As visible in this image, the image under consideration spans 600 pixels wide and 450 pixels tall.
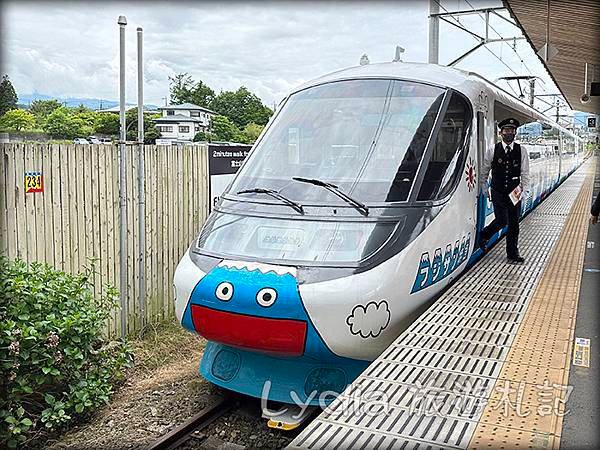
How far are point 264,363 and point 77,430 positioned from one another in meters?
1.56

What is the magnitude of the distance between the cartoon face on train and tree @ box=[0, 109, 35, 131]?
2.10 metres

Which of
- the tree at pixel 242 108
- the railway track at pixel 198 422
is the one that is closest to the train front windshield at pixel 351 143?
the railway track at pixel 198 422

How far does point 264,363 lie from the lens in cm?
466

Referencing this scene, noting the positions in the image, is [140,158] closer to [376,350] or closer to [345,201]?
[345,201]

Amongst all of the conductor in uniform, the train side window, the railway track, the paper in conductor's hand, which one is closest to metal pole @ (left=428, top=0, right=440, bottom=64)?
the conductor in uniform

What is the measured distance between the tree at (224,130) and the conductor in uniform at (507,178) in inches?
883

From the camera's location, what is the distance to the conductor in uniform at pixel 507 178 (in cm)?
639

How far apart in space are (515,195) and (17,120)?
4.88 m

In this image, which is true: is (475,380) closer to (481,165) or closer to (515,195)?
(481,165)

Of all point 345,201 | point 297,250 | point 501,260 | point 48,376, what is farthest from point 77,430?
point 501,260

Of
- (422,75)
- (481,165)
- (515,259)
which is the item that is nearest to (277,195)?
(422,75)

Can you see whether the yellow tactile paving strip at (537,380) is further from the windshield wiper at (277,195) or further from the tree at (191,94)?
the tree at (191,94)

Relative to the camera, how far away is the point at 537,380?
3.50 metres

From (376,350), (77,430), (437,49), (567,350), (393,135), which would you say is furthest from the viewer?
(437,49)
